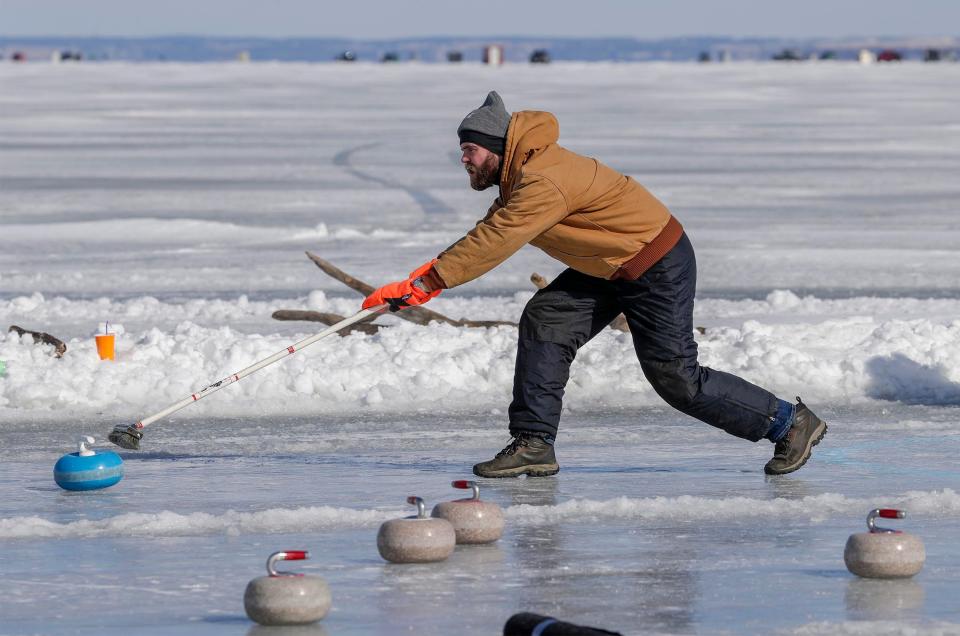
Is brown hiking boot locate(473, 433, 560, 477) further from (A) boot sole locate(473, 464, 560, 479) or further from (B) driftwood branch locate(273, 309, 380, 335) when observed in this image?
(B) driftwood branch locate(273, 309, 380, 335)

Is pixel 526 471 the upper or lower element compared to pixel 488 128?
lower

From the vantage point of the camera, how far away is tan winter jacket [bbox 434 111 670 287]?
6.15 m

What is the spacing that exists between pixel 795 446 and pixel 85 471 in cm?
276

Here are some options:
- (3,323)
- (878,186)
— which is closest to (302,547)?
(3,323)

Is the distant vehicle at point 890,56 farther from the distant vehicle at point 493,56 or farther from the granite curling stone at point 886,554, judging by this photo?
the granite curling stone at point 886,554

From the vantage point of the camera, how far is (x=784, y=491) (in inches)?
254

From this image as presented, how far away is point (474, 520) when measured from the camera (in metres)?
5.39

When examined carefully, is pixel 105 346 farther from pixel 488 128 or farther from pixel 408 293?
pixel 488 128

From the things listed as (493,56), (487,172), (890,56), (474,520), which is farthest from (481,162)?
(890,56)

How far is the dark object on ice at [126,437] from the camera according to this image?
6656 mm

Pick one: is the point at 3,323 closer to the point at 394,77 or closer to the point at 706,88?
the point at 706,88

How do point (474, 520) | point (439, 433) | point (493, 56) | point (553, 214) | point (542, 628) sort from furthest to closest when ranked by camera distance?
1. point (493, 56)
2. point (439, 433)
3. point (553, 214)
4. point (474, 520)
5. point (542, 628)

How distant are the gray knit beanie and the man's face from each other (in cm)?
2

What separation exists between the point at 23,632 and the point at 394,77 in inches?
2325
